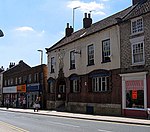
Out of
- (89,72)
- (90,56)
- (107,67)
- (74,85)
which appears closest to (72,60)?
(74,85)

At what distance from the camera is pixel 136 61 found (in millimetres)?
27297

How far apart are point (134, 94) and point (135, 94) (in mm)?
106

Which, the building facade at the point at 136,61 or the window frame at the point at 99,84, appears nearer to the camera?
the building facade at the point at 136,61

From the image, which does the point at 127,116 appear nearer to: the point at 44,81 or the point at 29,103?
the point at 44,81

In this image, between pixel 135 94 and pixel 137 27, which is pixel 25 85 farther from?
pixel 137 27

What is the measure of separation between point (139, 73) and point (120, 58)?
10.8 feet

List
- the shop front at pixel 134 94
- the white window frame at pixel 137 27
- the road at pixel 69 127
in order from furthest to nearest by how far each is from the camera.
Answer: the white window frame at pixel 137 27 → the shop front at pixel 134 94 → the road at pixel 69 127

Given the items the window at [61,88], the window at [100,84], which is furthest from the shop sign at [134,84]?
the window at [61,88]

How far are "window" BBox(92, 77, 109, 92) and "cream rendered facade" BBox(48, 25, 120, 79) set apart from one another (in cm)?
116

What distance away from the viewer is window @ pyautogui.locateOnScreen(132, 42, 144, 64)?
88.2 ft

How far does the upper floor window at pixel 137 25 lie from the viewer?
89.1 feet

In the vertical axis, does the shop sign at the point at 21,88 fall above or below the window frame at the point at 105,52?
below

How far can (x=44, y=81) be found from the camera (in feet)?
164

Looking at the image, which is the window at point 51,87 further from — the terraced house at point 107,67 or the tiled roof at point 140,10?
the tiled roof at point 140,10
